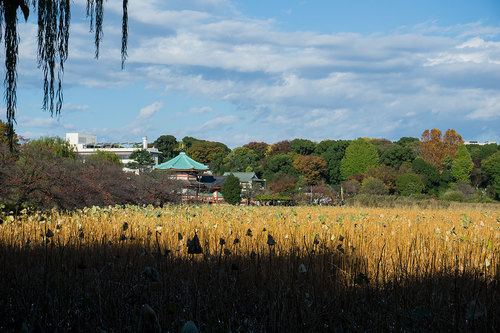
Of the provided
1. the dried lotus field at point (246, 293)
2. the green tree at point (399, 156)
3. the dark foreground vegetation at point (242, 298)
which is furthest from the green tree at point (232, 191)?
the dark foreground vegetation at point (242, 298)

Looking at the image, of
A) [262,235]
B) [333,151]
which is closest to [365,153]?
[333,151]

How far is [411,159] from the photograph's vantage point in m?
49.8

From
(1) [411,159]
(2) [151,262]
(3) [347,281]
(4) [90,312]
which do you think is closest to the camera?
(4) [90,312]

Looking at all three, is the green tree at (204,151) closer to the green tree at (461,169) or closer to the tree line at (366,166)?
the tree line at (366,166)

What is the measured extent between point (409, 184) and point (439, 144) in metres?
23.4

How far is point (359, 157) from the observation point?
52219mm

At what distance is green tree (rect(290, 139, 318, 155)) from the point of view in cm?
5984

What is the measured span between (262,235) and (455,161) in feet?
165

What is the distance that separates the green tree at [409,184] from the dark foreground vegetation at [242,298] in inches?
1495

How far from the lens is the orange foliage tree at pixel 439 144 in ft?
195

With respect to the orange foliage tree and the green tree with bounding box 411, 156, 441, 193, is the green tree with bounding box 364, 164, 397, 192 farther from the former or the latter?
the orange foliage tree

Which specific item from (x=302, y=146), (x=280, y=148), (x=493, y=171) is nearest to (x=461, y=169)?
(x=493, y=171)

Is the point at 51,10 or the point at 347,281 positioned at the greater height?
the point at 51,10

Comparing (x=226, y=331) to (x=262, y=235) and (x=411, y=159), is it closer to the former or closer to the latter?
(x=262, y=235)
